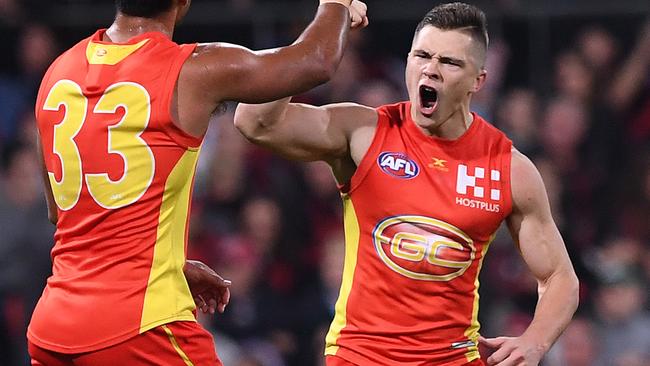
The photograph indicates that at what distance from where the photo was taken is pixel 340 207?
796 cm

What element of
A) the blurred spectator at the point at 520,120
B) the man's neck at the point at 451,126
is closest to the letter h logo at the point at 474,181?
the man's neck at the point at 451,126

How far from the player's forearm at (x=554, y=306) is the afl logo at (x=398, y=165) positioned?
647 millimetres

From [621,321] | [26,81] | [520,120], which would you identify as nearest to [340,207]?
[520,120]

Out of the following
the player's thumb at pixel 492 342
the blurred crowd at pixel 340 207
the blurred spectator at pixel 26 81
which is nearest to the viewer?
the player's thumb at pixel 492 342

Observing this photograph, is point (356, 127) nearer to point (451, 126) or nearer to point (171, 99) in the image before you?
point (451, 126)

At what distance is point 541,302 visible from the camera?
4.46m

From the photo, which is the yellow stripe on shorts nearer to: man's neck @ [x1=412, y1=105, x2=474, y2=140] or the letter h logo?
the letter h logo

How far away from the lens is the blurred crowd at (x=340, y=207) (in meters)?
7.37

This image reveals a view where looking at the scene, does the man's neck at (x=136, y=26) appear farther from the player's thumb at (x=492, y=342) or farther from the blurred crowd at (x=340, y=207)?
the blurred crowd at (x=340, y=207)

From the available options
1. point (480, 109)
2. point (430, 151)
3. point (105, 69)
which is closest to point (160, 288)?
point (105, 69)

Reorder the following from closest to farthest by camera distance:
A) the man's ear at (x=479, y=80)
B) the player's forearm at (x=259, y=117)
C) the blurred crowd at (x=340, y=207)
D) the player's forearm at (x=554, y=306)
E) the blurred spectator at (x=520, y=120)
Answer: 1. the player's forearm at (x=259, y=117)
2. the player's forearm at (x=554, y=306)
3. the man's ear at (x=479, y=80)
4. the blurred crowd at (x=340, y=207)
5. the blurred spectator at (x=520, y=120)

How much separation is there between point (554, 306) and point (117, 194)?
1.76 metres

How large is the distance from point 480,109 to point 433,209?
4.16 meters

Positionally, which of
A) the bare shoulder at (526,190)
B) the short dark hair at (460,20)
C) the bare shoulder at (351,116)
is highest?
the short dark hair at (460,20)
